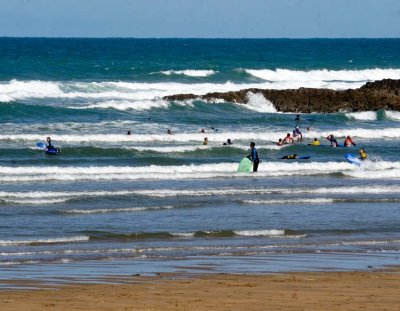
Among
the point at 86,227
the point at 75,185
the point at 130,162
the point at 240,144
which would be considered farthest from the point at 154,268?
the point at 240,144

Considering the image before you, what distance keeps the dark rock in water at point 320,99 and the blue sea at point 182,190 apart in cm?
53

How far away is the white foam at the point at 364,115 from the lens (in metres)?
48.1

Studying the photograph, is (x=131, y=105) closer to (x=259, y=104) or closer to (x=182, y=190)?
(x=259, y=104)

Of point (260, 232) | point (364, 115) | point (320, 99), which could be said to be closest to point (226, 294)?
point (260, 232)

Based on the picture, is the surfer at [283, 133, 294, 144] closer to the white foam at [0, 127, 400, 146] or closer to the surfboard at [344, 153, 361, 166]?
the white foam at [0, 127, 400, 146]

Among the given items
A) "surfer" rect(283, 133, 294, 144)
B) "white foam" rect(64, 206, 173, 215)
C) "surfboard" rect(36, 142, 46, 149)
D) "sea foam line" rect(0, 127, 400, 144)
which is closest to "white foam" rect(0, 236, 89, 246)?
"white foam" rect(64, 206, 173, 215)

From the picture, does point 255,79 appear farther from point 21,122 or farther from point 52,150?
point 52,150

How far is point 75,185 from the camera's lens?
25.4m

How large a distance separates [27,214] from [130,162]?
447 inches

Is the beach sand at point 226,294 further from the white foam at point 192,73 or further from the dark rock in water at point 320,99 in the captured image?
the white foam at point 192,73

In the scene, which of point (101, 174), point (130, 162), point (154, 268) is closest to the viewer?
point (154, 268)

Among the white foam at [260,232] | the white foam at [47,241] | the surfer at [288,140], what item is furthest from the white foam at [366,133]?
the white foam at [47,241]

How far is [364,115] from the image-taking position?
48.5m

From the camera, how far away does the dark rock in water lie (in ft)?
164
